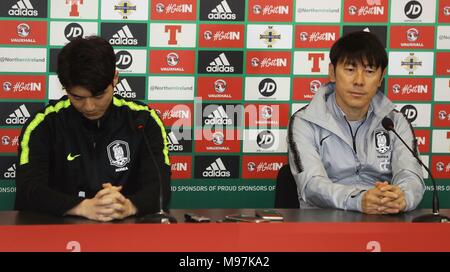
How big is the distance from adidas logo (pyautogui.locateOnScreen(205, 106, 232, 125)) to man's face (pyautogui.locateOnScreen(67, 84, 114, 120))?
1.57 metres

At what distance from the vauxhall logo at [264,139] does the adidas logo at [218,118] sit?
0.20 meters

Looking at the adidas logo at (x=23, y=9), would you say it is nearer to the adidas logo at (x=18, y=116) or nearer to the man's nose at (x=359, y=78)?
the adidas logo at (x=18, y=116)

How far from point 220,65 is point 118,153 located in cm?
159

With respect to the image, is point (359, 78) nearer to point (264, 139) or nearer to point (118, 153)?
point (118, 153)

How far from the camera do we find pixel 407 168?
2.81 m

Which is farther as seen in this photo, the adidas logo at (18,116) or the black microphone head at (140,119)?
the adidas logo at (18,116)

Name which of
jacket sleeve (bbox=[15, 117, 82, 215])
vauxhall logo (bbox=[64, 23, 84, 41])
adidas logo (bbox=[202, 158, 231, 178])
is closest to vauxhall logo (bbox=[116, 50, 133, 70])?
vauxhall logo (bbox=[64, 23, 84, 41])

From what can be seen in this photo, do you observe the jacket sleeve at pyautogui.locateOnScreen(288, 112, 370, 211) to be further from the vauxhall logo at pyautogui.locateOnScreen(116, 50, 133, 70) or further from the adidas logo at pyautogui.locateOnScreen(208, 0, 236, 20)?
the vauxhall logo at pyautogui.locateOnScreen(116, 50, 133, 70)

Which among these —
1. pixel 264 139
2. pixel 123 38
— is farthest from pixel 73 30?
pixel 264 139

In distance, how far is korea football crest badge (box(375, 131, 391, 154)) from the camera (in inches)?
115

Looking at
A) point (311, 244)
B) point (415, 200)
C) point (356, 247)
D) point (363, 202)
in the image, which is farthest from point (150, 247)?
point (415, 200)

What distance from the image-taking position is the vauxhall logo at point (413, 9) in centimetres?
424

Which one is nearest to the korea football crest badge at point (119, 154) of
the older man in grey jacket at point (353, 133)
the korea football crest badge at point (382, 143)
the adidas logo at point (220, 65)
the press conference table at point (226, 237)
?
the older man in grey jacket at point (353, 133)
